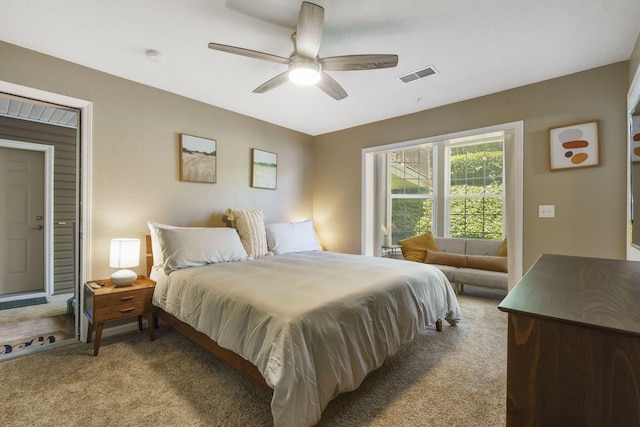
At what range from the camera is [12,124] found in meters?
3.77

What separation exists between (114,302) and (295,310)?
5.85 feet

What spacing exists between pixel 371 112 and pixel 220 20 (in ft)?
7.51

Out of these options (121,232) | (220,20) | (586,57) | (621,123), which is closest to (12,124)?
(121,232)

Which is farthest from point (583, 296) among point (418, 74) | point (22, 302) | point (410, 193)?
point (22, 302)

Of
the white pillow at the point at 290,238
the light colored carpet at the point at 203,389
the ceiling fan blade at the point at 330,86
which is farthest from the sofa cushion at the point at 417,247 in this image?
the ceiling fan blade at the point at 330,86

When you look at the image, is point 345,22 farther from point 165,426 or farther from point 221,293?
point 165,426

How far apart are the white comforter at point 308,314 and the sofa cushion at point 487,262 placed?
4.93 feet

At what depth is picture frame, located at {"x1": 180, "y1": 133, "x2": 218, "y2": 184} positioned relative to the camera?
10.7 ft

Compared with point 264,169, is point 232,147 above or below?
above

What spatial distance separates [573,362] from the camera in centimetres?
69

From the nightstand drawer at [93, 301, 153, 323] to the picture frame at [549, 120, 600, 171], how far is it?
159 inches

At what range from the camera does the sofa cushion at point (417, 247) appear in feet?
14.8

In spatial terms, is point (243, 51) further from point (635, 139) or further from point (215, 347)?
point (635, 139)

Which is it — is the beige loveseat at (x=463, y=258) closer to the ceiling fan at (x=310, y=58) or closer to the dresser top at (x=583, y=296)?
the dresser top at (x=583, y=296)
